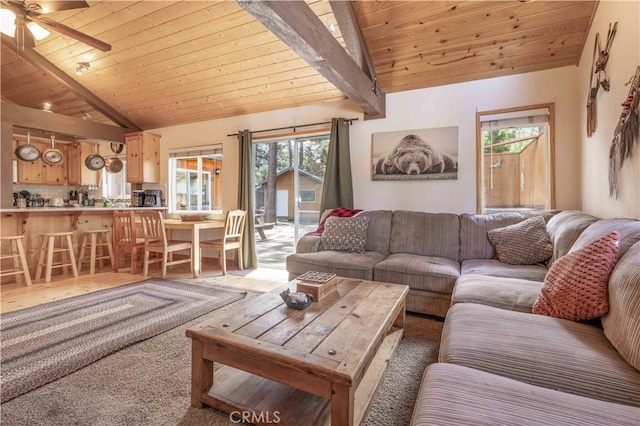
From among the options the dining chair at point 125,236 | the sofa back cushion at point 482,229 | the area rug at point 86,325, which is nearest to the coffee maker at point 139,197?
the dining chair at point 125,236

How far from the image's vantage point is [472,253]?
2.88 m

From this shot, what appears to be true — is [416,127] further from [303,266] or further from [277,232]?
[277,232]

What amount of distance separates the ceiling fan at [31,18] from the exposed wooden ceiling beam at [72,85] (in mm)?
1181

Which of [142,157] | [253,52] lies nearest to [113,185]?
[142,157]

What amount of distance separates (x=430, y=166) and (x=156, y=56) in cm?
373

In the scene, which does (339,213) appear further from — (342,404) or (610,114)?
(342,404)

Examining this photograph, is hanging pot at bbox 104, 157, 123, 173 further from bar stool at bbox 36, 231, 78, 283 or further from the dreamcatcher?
the dreamcatcher

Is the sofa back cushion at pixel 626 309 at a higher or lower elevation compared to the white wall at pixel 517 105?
lower

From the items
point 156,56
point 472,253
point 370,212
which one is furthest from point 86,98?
point 472,253

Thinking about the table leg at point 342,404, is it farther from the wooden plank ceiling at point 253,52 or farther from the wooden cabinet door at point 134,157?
the wooden cabinet door at point 134,157

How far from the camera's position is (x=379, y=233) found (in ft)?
10.7

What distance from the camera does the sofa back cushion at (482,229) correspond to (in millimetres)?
2830

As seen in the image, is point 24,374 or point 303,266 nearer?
point 24,374

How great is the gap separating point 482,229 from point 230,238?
3193 mm
